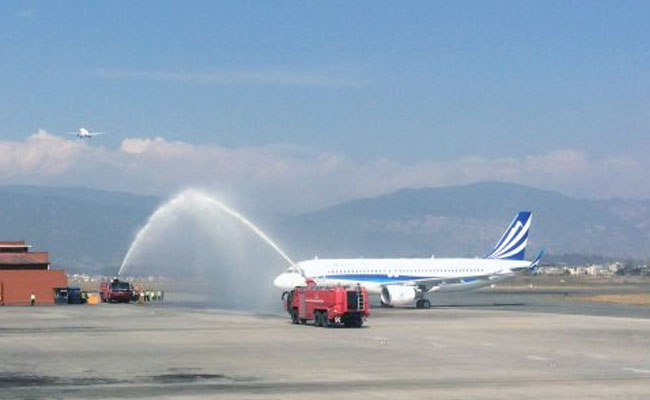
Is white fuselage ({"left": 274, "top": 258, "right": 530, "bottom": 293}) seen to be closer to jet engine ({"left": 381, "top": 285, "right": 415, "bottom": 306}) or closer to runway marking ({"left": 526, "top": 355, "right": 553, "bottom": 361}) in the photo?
jet engine ({"left": 381, "top": 285, "right": 415, "bottom": 306})

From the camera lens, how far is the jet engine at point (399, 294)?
89562 mm

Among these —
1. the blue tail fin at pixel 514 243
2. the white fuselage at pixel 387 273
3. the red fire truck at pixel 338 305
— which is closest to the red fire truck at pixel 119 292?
the white fuselage at pixel 387 273

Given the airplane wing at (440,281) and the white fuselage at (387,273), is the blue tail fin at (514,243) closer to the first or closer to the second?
the white fuselage at (387,273)

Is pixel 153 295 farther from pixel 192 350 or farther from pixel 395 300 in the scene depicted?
pixel 192 350

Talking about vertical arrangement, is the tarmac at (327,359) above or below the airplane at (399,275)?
below

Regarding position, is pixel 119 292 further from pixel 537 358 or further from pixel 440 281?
pixel 537 358

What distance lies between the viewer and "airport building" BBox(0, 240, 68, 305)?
353 ft

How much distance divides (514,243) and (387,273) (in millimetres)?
16312

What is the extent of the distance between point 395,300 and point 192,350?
45004mm

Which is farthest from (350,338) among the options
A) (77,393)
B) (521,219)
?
(521,219)

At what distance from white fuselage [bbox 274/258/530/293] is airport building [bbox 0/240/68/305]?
31.2 m

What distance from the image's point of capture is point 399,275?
9175 cm

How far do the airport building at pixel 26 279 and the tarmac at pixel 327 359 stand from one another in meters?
37.6

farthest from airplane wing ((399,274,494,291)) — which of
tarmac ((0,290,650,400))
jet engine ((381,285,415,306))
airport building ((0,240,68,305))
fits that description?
airport building ((0,240,68,305))
